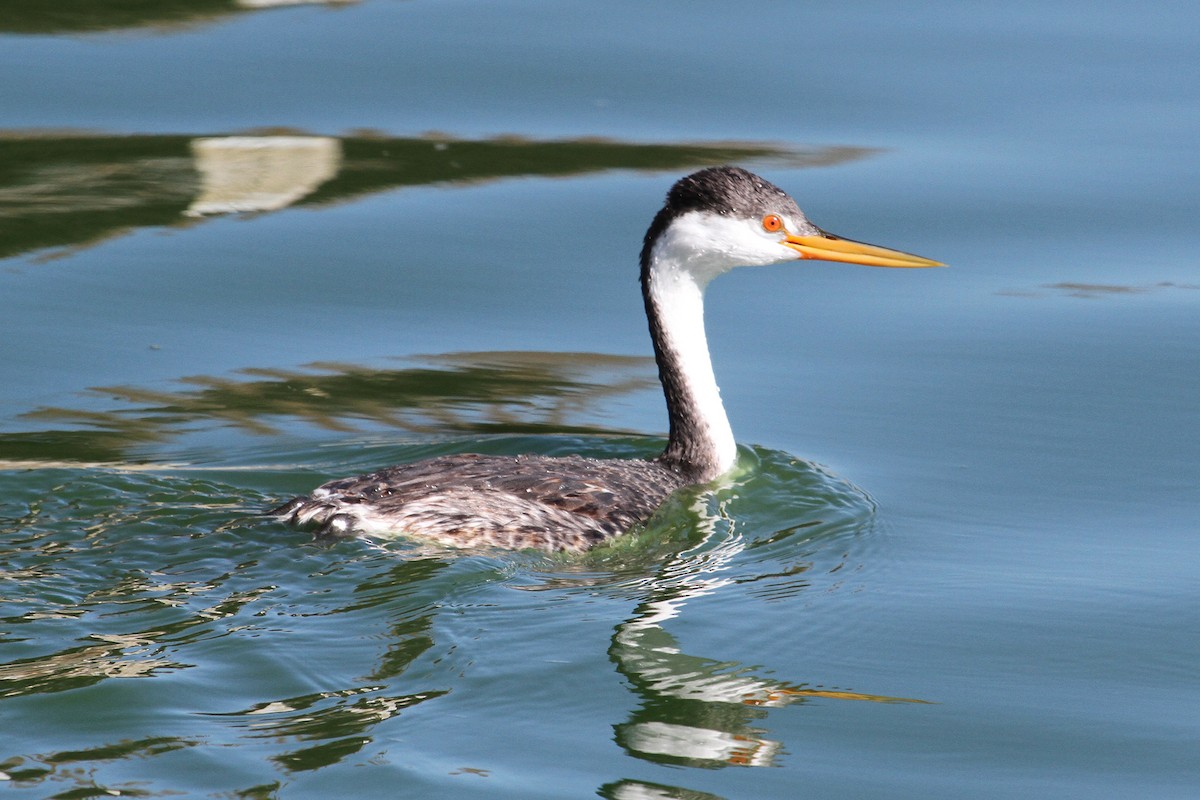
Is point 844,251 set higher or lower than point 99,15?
lower

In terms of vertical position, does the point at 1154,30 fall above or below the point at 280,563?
above

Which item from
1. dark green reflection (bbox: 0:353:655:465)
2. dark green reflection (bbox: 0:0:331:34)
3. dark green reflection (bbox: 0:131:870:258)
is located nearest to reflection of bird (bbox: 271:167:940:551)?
dark green reflection (bbox: 0:353:655:465)

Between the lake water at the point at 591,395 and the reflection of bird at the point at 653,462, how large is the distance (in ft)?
0.44

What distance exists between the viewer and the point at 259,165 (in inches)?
428

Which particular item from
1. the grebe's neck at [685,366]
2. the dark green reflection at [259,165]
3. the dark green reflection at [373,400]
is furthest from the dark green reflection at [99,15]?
the grebe's neck at [685,366]

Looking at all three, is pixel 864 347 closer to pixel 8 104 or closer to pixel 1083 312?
pixel 1083 312

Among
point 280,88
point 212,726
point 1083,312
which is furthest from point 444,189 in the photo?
point 212,726

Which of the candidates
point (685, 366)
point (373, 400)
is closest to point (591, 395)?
point (685, 366)

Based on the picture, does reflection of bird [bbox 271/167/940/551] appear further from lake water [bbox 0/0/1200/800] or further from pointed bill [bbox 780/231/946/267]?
lake water [bbox 0/0/1200/800]

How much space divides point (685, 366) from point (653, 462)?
456 millimetres

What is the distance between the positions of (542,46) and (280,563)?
6.56 m

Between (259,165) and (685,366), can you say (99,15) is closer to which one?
(259,165)

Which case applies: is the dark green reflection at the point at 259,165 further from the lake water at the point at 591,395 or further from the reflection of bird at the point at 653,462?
the reflection of bird at the point at 653,462

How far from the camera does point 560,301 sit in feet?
30.8
